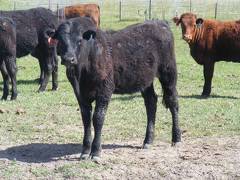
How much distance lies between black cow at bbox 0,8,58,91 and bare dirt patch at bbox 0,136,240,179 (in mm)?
5726

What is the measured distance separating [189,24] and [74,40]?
7135mm

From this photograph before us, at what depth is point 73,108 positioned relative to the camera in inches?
472

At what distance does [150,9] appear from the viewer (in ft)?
116

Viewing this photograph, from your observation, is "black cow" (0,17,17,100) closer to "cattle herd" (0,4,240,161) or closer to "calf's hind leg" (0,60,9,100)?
"calf's hind leg" (0,60,9,100)

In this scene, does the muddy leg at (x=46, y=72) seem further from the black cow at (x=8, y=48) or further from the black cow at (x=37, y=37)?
the black cow at (x=8, y=48)

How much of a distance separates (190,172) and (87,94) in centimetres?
170

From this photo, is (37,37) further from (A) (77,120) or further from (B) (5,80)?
(A) (77,120)

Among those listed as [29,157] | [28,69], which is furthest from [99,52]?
[28,69]

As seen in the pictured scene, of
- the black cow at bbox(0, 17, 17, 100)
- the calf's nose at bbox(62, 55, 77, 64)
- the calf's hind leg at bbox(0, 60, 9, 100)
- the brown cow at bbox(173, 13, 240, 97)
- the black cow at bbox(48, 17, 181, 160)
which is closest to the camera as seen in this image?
the calf's nose at bbox(62, 55, 77, 64)

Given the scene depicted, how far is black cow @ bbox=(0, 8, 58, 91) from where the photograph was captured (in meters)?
14.3

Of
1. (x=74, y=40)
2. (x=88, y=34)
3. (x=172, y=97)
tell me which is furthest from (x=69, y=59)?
(x=172, y=97)

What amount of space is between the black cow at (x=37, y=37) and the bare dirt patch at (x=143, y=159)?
5726 millimetres

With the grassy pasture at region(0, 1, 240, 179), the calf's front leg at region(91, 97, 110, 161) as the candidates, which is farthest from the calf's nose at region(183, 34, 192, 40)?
the calf's front leg at region(91, 97, 110, 161)

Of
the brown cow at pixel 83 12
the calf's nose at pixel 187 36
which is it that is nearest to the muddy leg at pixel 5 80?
the calf's nose at pixel 187 36
